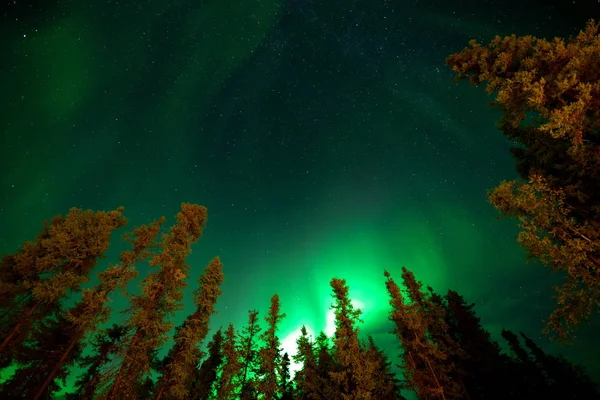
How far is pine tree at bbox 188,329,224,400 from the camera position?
26.5 m

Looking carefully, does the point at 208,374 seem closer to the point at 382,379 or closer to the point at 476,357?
the point at 382,379

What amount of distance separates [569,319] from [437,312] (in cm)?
1591

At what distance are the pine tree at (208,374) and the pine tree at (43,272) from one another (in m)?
15.3

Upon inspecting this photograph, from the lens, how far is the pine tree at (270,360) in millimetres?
22341

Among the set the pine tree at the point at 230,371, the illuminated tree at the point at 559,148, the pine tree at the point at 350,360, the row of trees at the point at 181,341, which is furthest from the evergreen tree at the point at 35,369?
the illuminated tree at the point at 559,148

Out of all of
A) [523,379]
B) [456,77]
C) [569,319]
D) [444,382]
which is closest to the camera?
[569,319]

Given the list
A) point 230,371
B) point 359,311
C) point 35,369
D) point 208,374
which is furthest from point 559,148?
point 208,374

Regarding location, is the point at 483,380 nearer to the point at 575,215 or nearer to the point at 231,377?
the point at 575,215

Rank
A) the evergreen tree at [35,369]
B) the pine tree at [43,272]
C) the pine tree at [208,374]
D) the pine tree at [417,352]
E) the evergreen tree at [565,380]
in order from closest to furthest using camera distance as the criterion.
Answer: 1. the pine tree at [43,272]
2. the evergreen tree at [35,369]
3. the pine tree at [417,352]
4. the evergreen tree at [565,380]
5. the pine tree at [208,374]

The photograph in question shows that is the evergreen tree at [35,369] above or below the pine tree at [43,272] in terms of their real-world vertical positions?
below

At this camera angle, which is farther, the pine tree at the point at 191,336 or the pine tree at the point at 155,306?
the pine tree at the point at 191,336

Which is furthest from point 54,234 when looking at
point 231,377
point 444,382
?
point 444,382

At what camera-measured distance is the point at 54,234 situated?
16766mm

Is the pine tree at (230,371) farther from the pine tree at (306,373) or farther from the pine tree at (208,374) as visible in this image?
the pine tree at (306,373)
